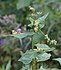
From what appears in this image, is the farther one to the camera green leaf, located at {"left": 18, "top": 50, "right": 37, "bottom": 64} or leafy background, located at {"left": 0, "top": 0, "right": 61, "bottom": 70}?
leafy background, located at {"left": 0, "top": 0, "right": 61, "bottom": 70}

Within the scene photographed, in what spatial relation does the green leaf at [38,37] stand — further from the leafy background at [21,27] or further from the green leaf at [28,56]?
the leafy background at [21,27]

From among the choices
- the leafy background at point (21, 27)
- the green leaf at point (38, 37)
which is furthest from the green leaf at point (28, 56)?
the leafy background at point (21, 27)

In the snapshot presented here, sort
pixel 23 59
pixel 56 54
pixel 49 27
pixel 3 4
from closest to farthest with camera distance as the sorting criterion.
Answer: pixel 23 59, pixel 56 54, pixel 49 27, pixel 3 4

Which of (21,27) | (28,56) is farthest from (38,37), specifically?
(21,27)

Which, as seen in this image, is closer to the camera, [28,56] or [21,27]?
[28,56]

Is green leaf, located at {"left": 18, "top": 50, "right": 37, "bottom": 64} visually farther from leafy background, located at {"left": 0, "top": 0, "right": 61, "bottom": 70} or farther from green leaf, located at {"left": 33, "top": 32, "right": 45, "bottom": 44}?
leafy background, located at {"left": 0, "top": 0, "right": 61, "bottom": 70}

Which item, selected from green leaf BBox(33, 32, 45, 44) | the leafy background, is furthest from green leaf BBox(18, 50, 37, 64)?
the leafy background

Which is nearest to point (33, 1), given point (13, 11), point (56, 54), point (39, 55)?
point (13, 11)

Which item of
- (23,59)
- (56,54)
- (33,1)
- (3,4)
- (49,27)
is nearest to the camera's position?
(23,59)

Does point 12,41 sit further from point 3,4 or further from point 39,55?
point 39,55

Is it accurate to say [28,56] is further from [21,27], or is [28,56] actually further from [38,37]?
[21,27]

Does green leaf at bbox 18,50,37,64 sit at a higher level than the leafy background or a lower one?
higher
